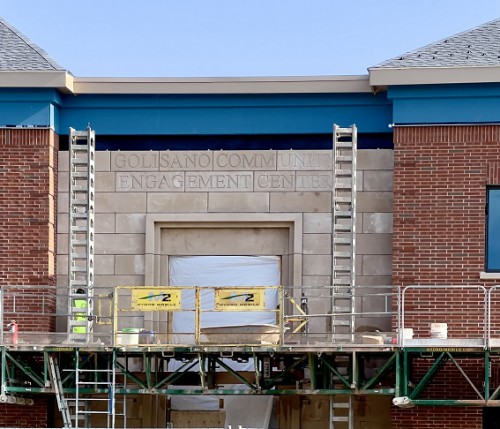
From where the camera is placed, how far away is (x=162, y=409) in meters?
34.1

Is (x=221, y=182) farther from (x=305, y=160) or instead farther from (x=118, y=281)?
(x=118, y=281)

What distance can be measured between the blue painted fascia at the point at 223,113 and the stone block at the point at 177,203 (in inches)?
50.7

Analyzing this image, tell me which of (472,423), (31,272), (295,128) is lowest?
(472,423)

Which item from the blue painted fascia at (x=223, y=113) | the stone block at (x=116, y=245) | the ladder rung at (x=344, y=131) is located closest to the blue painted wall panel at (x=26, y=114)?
the blue painted fascia at (x=223, y=113)

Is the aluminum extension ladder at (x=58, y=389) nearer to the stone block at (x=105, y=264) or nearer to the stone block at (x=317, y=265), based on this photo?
the stone block at (x=105, y=264)

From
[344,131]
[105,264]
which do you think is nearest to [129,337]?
[105,264]

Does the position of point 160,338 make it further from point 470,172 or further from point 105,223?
point 470,172

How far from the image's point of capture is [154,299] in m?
31.8

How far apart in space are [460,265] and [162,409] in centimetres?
663

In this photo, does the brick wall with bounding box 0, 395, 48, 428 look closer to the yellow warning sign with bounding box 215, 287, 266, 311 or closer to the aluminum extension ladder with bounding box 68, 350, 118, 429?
the aluminum extension ladder with bounding box 68, 350, 118, 429

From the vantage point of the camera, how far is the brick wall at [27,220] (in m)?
34.0

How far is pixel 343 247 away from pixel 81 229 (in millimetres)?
5229

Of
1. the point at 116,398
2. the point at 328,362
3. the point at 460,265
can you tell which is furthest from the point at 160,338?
the point at 460,265

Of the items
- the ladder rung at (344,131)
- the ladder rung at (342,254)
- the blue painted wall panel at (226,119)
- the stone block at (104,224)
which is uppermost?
the blue painted wall panel at (226,119)
